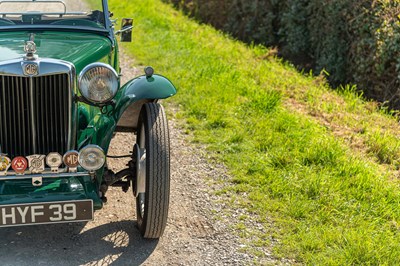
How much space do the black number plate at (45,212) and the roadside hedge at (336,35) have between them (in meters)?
4.93

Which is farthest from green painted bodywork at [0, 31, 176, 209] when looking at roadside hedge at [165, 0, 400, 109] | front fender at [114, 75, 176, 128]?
roadside hedge at [165, 0, 400, 109]

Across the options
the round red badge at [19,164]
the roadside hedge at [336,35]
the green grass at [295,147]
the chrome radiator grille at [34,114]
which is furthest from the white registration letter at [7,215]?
the roadside hedge at [336,35]

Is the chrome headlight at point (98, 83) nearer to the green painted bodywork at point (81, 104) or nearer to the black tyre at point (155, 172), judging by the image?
the green painted bodywork at point (81, 104)

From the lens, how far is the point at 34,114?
4016mm

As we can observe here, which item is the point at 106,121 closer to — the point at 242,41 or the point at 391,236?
the point at 391,236

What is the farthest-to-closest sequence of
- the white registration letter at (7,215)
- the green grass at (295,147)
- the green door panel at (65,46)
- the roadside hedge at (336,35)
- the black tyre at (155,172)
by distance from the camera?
1. the roadside hedge at (336,35)
2. the green grass at (295,147)
3. the green door panel at (65,46)
4. the black tyre at (155,172)
5. the white registration letter at (7,215)

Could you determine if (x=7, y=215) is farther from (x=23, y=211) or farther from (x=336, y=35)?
(x=336, y=35)

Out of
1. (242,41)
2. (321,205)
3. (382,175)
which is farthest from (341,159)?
(242,41)

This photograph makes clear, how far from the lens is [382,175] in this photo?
5477mm

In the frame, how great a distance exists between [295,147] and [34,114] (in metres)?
2.70

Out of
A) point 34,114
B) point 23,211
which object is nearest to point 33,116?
point 34,114

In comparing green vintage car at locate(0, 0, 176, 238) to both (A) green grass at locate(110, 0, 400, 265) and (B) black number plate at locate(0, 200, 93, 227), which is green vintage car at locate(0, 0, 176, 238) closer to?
(B) black number plate at locate(0, 200, 93, 227)

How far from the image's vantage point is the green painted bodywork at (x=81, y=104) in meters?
3.92

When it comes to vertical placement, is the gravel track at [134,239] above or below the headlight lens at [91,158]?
below
